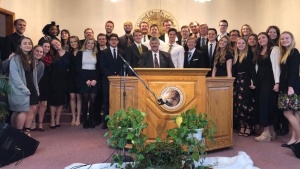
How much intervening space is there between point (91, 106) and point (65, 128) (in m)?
0.60

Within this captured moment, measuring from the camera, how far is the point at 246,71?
5383 millimetres

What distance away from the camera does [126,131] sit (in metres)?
3.13

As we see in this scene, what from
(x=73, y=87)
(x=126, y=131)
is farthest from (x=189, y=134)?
(x=73, y=87)

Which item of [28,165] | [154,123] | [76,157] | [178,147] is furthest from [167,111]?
[28,165]

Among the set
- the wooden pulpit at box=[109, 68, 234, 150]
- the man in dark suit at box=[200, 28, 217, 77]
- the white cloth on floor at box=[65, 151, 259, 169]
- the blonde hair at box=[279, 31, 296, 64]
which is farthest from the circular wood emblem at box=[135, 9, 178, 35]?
the white cloth on floor at box=[65, 151, 259, 169]

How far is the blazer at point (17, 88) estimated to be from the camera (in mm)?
4496

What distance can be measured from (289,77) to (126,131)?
104 inches

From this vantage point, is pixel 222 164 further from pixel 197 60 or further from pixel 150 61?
pixel 197 60

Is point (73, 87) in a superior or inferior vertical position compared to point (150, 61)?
inferior

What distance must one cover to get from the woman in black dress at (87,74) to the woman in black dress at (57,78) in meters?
0.23

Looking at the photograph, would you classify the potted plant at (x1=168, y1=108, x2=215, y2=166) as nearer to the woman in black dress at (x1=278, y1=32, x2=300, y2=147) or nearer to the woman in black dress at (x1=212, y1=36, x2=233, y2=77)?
the woman in black dress at (x1=278, y1=32, x2=300, y2=147)

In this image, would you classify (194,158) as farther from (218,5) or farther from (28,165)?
(218,5)

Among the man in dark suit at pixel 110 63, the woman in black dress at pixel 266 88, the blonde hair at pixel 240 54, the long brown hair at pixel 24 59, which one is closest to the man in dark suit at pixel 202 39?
the blonde hair at pixel 240 54

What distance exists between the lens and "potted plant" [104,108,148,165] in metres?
3.11
